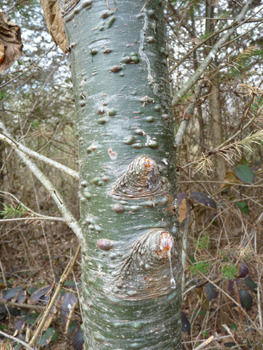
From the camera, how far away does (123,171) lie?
620 millimetres

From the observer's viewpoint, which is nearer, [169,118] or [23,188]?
[169,118]

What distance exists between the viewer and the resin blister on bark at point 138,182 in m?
0.58

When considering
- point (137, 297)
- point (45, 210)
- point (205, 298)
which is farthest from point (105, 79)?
point (45, 210)

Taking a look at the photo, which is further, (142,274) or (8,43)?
(8,43)

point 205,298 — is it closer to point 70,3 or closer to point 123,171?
point 123,171

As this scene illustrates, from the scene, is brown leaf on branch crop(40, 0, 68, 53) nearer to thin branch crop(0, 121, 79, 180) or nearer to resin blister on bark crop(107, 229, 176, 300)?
thin branch crop(0, 121, 79, 180)

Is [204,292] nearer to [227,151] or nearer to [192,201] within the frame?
[192,201]

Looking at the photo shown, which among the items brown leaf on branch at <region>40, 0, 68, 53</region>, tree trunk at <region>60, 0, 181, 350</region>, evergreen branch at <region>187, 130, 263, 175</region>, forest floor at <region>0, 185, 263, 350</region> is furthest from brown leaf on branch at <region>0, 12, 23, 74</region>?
evergreen branch at <region>187, 130, 263, 175</region>

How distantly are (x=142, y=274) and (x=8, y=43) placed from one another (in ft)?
3.50

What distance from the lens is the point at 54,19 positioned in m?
0.85

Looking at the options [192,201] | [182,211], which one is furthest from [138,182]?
[192,201]

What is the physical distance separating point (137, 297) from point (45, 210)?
12.4ft

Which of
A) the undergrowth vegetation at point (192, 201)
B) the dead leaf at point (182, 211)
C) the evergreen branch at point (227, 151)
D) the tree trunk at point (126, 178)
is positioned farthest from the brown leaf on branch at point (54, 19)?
the dead leaf at point (182, 211)

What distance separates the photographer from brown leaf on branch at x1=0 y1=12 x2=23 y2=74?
999 millimetres
